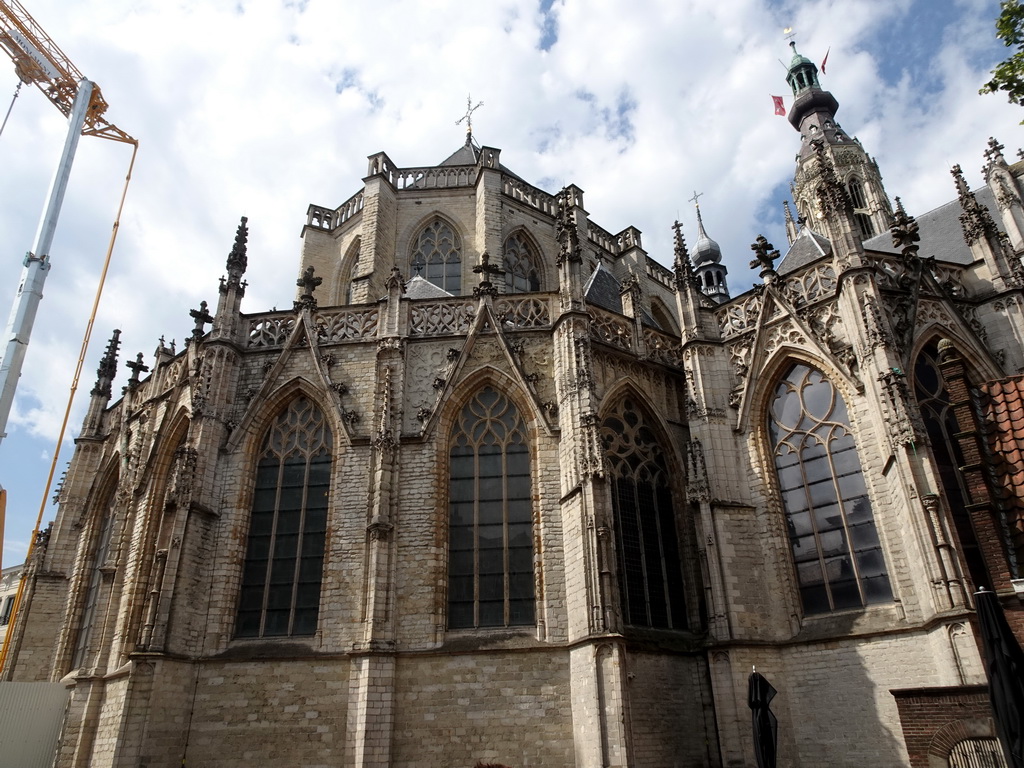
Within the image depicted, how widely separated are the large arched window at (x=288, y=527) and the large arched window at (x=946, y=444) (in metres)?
10.8

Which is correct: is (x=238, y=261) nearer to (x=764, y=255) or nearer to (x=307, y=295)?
(x=307, y=295)

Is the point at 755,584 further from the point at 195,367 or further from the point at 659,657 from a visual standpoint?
the point at 195,367

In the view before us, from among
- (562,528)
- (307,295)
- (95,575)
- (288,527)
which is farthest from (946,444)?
(95,575)

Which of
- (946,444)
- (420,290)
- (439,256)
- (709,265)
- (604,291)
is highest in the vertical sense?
(709,265)

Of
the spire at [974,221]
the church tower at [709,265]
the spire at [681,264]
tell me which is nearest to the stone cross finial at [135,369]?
the spire at [681,264]

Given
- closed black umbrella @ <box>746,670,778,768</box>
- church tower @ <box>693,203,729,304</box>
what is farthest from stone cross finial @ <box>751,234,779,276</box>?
church tower @ <box>693,203,729,304</box>

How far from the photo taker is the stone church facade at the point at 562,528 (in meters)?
11.9

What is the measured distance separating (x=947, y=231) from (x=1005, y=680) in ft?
49.7

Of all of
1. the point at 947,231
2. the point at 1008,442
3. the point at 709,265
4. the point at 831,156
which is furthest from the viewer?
the point at 709,265

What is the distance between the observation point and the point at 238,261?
1659 centimetres

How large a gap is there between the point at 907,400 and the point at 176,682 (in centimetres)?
1287

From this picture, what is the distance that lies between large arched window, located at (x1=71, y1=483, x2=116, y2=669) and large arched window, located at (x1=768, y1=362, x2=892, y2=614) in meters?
13.9

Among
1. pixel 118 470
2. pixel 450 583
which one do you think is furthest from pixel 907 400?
pixel 118 470

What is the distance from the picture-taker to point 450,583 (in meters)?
13.4
